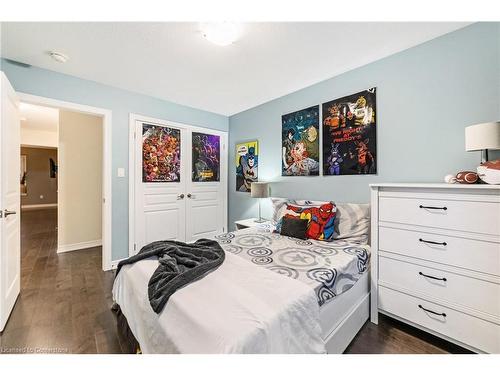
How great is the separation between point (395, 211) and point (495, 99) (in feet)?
3.60

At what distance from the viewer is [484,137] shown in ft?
4.56

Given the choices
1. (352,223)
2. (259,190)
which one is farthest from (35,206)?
(352,223)

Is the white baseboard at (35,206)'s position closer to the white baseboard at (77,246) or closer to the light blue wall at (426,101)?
the white baseboard at (77,246)

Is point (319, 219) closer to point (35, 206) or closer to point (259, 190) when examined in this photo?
point (259, 190)

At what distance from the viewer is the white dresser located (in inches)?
50.6

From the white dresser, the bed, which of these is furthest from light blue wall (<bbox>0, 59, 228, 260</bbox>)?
the white dresser

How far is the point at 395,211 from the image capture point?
1661 mm

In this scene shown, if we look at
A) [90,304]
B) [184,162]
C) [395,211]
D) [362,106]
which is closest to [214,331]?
[395,211]

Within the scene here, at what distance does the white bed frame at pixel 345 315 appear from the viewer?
1.30 metres

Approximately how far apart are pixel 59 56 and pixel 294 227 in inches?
115

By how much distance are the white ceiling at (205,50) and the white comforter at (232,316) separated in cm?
190

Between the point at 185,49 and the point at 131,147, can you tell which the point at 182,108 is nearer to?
the point at 131,147

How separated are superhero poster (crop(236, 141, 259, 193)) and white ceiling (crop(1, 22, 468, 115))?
41.2 inches

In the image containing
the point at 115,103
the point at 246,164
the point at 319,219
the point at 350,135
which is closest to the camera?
the point at 319,219
